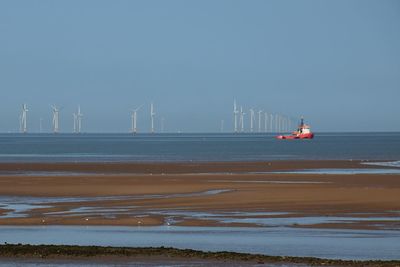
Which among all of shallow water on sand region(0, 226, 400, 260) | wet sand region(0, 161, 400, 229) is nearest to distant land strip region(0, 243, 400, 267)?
shallow water on sand region(0, 226, 400, 260)

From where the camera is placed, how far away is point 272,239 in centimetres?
2147

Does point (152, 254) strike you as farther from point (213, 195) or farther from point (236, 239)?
point (213, 195)

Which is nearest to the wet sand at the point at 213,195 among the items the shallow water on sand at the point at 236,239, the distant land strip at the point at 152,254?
the shallow water on sand at the point at 236,239

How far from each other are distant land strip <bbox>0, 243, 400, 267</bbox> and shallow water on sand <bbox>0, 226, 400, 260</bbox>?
113 cm

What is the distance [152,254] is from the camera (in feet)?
59.5

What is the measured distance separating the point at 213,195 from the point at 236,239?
14.7m

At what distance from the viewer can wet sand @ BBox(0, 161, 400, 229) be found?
27200 mm

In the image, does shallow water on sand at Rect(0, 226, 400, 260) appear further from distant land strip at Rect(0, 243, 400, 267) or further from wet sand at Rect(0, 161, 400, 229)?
wet sand at Rect(0, 161, 400, 229)

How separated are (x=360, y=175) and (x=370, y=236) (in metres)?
29.7

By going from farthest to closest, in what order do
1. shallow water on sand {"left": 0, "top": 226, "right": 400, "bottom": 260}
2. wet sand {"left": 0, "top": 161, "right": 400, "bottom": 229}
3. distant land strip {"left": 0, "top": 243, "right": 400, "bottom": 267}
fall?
wet sand {"left": 0, "top": 161, "right": 400, "bottom": 229}
shallow water on sand {"left": 0, "top": 226, "right": 400, "bottom": 260}
distant land strip {"left": 0, "top": 243, "right": 400, "bottom": 267}

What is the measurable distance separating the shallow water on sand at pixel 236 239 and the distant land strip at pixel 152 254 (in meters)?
1.13

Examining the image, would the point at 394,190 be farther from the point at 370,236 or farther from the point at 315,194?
the point at 370,236

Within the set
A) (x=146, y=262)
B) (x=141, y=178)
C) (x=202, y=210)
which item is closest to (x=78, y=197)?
(x=202, y=210)

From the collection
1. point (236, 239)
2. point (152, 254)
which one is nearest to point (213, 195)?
point (236, 239)
